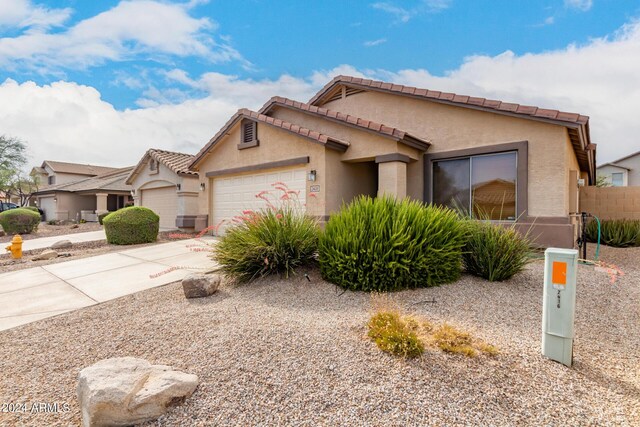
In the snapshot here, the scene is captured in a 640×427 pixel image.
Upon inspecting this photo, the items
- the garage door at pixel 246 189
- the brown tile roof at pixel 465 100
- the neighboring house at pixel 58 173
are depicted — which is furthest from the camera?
the neighboring house at pixel 58 173

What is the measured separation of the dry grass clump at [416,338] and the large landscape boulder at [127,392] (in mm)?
1747

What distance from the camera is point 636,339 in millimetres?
3852

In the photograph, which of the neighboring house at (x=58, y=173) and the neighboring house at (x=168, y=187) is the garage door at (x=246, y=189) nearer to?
the neighboring house at (x=168, y=187)

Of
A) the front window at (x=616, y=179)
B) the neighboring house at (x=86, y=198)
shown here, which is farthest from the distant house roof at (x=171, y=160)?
the front window at (x=616, y=179)

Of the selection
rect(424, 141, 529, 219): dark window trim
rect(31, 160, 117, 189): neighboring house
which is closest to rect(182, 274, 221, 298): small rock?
rect(424, 141, 529, 219): dark window trim

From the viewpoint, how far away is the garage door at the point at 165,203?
17.0m

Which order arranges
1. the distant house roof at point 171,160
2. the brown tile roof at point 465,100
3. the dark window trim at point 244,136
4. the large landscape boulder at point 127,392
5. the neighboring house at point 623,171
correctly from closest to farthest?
the large landscape boulder at point 127,392, the brown tile roof at point 465,100, the dark window trim at point 244,136, the distant house roof at point 171,160, the neighboring house at point 623,171

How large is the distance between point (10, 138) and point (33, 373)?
4075 centimetres

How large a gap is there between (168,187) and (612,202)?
2017 centimetres

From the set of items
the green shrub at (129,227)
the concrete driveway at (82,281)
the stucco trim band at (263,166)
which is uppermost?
the stucco trim band at (263,166)

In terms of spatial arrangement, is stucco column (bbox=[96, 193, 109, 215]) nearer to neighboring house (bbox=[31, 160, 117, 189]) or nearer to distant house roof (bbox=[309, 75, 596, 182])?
neighboring house (bbox=[31, 160, 117, 189])

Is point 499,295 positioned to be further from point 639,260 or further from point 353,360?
point 639,260

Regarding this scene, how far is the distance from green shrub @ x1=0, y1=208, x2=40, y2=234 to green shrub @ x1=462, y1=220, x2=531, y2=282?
21.7 meters

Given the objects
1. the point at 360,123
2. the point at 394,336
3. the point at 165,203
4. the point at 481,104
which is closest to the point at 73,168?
the point at 165,203
